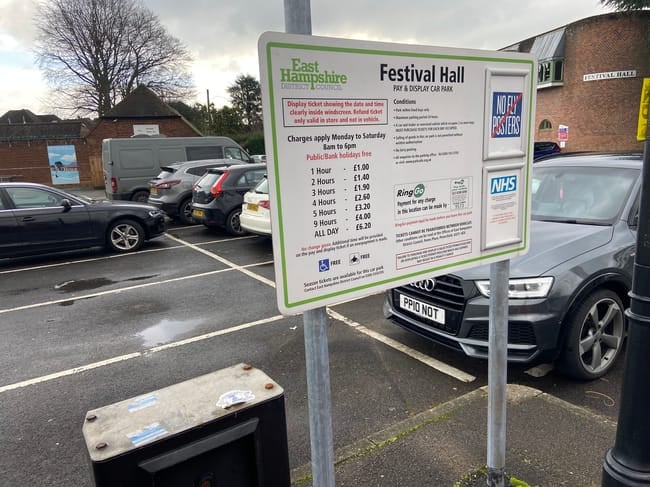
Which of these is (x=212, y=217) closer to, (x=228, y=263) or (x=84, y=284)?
(x=228, y=263)

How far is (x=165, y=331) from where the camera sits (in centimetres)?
521

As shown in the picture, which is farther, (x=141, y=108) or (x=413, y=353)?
(x=141, y=108)

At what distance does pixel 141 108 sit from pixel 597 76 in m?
27.6

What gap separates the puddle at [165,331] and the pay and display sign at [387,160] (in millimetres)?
3786

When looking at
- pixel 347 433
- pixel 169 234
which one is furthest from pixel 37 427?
pixel 169 234

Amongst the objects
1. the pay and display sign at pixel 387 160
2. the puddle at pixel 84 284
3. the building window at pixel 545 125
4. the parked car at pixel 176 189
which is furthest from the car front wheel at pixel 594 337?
the building window at pixel 545 125

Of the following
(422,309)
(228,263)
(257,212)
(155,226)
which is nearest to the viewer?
(422,309)

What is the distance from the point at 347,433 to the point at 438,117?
7.17 feet

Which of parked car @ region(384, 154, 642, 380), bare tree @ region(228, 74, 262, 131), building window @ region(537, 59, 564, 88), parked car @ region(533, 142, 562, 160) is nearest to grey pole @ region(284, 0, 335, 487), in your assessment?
parked car @ region(384, 154, 642, 380)

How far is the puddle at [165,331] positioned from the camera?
495 centimetres

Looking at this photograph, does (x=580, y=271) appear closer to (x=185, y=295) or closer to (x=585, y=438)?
(x=585, y=438)

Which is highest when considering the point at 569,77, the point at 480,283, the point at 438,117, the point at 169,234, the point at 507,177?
the point at 569,77

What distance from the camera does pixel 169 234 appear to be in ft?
38.3

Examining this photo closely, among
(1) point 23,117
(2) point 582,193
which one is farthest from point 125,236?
(1) point 23,117
